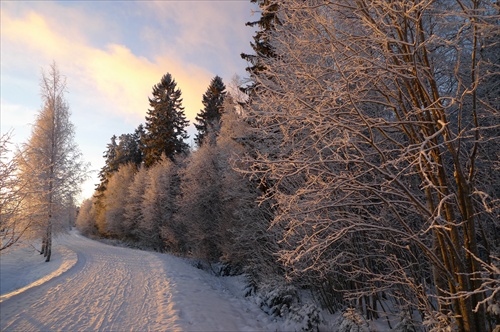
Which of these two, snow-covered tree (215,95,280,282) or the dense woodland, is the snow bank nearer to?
the dense woodland

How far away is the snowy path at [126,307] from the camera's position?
694cm

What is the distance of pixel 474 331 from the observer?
2959mm

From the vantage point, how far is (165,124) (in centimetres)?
3534

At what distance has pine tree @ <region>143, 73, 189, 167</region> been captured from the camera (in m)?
A: 34.8

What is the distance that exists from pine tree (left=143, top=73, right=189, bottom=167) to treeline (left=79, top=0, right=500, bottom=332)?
26 centimetres

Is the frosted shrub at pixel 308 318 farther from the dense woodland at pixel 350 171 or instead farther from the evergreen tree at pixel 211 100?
the evergreen tree at pixel 211 100

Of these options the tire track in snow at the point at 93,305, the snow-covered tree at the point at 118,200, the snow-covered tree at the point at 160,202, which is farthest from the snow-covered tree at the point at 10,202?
the snow-covered tree at the point at 118,200

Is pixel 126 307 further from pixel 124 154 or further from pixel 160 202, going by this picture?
pixel 124 154

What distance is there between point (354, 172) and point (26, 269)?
20777 mm

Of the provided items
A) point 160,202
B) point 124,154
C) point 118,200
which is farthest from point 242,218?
point 124,154

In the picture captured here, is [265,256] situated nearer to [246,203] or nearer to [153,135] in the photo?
[246,203]

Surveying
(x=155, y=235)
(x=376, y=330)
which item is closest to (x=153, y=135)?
(x=155, y=235)

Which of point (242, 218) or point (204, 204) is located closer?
point (242, 218)

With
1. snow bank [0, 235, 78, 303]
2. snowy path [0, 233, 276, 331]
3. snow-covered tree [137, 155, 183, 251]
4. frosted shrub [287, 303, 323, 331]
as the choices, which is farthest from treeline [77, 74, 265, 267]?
snow bank [0, 235, 78, 303]
